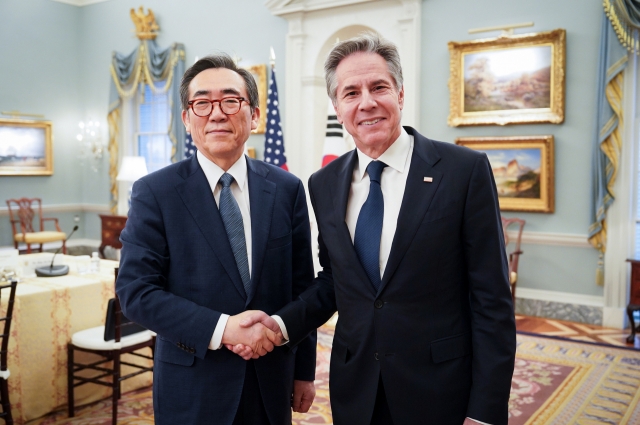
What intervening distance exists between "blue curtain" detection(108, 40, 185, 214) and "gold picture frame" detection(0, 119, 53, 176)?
1131mm

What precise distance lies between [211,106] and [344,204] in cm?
55

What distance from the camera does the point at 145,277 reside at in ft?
6.00

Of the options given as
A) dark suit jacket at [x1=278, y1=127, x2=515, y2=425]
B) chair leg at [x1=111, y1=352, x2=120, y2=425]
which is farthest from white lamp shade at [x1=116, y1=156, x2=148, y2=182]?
dark suit jacket at [x1=278, y1=127, x2=515, y2=425]

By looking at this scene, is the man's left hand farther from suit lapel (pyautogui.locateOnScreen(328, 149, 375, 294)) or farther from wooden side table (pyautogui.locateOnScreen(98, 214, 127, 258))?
wooden side table (pyautogui.locateOnScreen(98, 214, 127, 258))

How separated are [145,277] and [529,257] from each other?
549cm

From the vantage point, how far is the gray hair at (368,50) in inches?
72.0

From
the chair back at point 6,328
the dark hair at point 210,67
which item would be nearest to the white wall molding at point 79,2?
the chair back at point 6,328

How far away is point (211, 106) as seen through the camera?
1947mm

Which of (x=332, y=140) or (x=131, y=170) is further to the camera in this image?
(x=131, y=170)

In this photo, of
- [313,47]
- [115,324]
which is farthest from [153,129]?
[115,324]

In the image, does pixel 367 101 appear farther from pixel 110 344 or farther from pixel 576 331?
pixel 576 331

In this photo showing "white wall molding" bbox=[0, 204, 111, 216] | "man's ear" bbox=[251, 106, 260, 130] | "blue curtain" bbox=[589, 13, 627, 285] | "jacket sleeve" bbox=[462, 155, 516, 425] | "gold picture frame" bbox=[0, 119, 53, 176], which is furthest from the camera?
"white wall molding" bbox=[0, 204, 111, 216]

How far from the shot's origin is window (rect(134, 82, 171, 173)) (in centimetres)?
997

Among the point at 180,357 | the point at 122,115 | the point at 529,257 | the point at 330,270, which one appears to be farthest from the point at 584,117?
the point at 122,115
